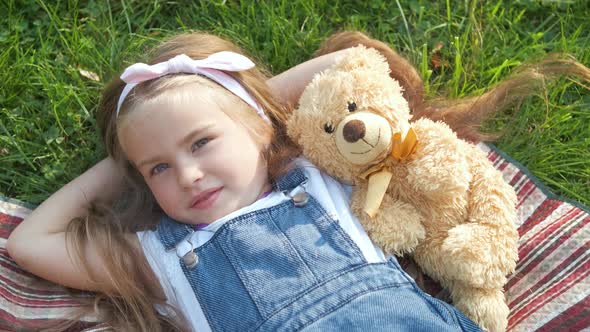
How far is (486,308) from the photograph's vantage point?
6.77 feet

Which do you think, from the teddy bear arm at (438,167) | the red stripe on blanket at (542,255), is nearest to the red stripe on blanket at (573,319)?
the red stripe on blanket at (542,255)

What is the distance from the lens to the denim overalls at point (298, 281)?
6.57 ft

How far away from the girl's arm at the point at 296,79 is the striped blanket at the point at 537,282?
943 millimetres

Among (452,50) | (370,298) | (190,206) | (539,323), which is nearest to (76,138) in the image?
(190,206)

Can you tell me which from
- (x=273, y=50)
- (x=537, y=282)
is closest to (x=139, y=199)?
(x=273, y=50)

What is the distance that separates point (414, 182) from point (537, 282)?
26.9 inches

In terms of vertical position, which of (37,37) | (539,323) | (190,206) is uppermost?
(37,37)

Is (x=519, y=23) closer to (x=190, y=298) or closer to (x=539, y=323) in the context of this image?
(x=539, y=323)

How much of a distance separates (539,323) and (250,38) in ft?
5.30

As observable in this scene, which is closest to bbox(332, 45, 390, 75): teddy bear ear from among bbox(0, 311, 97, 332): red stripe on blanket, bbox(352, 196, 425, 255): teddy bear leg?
bbox(352, 196, 425, 255): teddy bear leg

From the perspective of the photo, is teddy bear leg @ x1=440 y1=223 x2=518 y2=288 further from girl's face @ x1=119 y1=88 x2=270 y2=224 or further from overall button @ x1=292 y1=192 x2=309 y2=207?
girl's face @ x1=119 y1=88 x2=270 y2=224

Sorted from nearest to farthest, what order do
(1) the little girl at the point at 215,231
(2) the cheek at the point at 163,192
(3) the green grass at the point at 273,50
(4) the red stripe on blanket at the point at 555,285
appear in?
(1) the little girl at the point at 215,231 → (2) the cheek at the point at 163,192 → (4) the red stripe on blanket at the point at 555,285 → (3) the green grass at the point at 273,50

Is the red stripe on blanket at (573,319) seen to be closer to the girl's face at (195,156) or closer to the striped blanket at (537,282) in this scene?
the striped blanket at (537,282)

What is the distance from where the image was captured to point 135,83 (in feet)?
7.24
